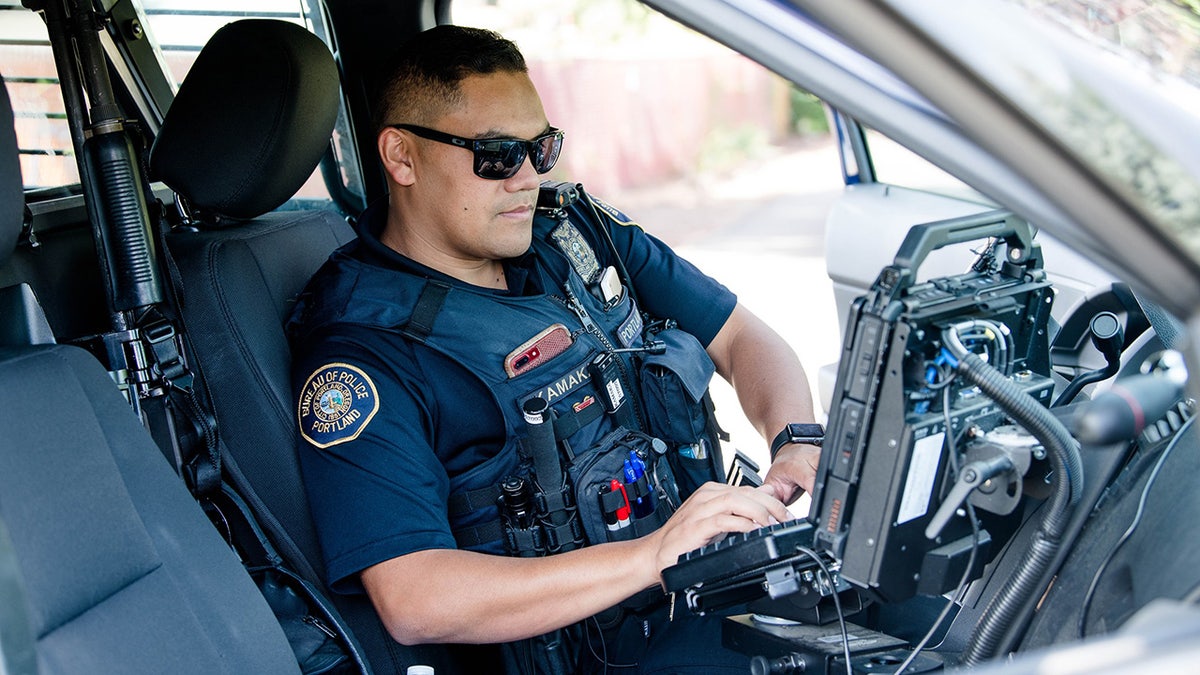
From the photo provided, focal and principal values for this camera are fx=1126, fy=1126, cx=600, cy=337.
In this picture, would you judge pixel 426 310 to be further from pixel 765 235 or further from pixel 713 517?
pixel 765 235

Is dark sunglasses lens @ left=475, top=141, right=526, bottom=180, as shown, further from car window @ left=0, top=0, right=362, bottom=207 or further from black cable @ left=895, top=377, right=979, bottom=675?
black cable @ left=895, top=377, right=979, bottom=675

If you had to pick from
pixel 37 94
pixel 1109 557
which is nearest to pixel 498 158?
pixel 37 94

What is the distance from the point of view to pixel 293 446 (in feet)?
6.11

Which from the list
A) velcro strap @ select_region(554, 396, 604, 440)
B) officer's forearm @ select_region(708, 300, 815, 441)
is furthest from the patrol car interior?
officer's forearm @ select_region(708, 300, 815, 441)

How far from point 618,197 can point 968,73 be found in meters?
10.5

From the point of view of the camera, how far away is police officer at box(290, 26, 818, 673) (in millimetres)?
1703

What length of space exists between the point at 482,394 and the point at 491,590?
0.36 meters

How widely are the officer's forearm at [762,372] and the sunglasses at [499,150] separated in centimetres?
65

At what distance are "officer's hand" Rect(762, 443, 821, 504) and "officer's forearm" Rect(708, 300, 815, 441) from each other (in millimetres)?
340

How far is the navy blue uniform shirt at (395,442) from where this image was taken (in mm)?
1717

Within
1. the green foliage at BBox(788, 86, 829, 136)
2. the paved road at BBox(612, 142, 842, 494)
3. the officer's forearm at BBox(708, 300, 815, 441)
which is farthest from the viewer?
the green foliage at BBox(788, 86, 829, 136)

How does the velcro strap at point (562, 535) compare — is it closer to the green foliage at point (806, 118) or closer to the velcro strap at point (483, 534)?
the velcro strap at point (483, 534)

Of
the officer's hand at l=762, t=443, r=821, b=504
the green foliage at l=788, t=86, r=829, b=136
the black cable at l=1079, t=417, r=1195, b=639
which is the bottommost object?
the green foliage at l=788, t=86, r=829, b=136

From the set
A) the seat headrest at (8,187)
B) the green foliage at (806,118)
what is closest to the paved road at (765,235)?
the green foliage at (806,118)
